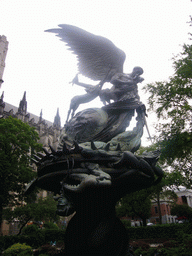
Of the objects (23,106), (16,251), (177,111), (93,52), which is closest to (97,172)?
(93,52)

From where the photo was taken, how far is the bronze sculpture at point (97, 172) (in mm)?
3611

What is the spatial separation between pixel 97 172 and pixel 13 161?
594 inches

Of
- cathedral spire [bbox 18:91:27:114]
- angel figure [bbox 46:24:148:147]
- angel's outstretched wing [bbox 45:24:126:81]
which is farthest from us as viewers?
cathedral spire [bbox 18:91:27:114]

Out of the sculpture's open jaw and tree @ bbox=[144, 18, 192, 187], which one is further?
tree @ bbox=[144, 18, 192, 187]

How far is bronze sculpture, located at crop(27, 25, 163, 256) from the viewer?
3.61m

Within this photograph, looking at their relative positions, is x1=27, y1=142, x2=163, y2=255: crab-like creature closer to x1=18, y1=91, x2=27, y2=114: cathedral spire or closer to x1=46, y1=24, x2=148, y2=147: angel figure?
x1=46, y1=24, x2=148, y2=147: angel figure

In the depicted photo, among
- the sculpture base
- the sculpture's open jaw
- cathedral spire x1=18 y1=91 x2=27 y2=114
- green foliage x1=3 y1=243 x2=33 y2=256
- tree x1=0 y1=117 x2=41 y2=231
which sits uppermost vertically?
cathedral spire x1=18 y1=91 x2=27 y2=114

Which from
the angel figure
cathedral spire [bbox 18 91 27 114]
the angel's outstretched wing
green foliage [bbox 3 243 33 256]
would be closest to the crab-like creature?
the angel figure

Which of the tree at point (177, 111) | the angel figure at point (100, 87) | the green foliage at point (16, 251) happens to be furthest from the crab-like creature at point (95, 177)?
the tree at point (177, 111)

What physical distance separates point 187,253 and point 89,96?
Result: 464cm

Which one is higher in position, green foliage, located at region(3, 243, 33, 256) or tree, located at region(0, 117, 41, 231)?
tree, located at region(0, 117, 41, 231)

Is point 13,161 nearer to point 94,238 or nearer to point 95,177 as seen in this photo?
point 94,238

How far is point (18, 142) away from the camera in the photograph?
1780cm

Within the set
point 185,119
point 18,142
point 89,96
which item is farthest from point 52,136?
point 89,96
